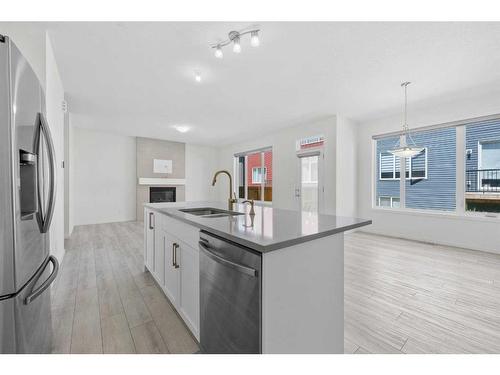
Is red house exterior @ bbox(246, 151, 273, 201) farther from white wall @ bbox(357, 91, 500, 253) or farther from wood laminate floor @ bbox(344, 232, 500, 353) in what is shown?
wood laminate floor @ bbox(344, 232, 500, 353)

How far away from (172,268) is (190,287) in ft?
1.32

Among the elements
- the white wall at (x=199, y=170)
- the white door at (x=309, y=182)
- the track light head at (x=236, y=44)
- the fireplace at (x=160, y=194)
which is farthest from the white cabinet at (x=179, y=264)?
the white wall at (x=199, y=170)

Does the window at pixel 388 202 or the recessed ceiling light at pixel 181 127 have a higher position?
the recessed ceiling light at pixel 181 127

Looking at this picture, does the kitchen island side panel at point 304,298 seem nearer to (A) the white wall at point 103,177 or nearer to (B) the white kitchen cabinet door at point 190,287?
(B) the white kitchen cabinet door at point 190,287

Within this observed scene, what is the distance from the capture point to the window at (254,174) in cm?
724

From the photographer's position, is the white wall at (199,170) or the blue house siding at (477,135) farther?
the white wall at (199,170)

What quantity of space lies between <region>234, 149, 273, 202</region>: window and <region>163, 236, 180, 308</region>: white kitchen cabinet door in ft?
17.2

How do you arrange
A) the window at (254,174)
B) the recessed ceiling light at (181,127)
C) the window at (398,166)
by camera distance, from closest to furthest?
1. the window at (398,166)
2. the recessed ceiling light at (181,127)
3. the window at (254,174)

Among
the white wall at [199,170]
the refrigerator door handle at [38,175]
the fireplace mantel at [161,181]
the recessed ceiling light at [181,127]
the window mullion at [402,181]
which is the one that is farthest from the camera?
the white wall at [199,170]

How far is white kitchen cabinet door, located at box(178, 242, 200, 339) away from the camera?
Answer: 4.83 ft

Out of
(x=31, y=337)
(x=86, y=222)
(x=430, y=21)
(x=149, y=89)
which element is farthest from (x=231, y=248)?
(x=86, y=222)

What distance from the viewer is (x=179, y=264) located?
1.74 meters

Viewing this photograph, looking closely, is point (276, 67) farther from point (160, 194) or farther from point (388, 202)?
point (160, 194)

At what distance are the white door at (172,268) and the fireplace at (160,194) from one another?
5.79m
